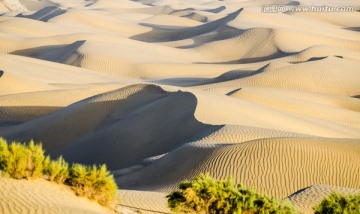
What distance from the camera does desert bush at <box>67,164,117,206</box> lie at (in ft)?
25.7

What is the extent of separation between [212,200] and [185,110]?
12.9m

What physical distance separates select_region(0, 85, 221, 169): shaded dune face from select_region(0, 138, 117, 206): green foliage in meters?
10.5

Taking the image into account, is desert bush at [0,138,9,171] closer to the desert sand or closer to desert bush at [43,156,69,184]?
the desert sand

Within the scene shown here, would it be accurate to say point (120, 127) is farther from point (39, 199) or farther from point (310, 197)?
point (39, 199)

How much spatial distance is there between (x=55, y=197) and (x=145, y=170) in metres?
8.42

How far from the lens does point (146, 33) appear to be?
6328cm

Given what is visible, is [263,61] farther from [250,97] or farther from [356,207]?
[356,207]

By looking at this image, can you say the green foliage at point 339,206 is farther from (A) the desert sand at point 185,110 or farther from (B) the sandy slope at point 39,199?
(B) the sandy slope at point 39,199

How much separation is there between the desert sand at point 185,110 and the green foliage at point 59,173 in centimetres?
17

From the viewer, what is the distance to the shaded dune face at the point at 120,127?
1931cm

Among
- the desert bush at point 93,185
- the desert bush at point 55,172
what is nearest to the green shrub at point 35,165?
the desert bush at point 55,172

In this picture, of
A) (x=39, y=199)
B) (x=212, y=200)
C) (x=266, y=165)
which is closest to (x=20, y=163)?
(x=39, y=199)

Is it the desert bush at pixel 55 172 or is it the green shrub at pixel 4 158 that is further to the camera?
the desert bush at pixel 55 172

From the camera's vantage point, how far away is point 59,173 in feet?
26.2
